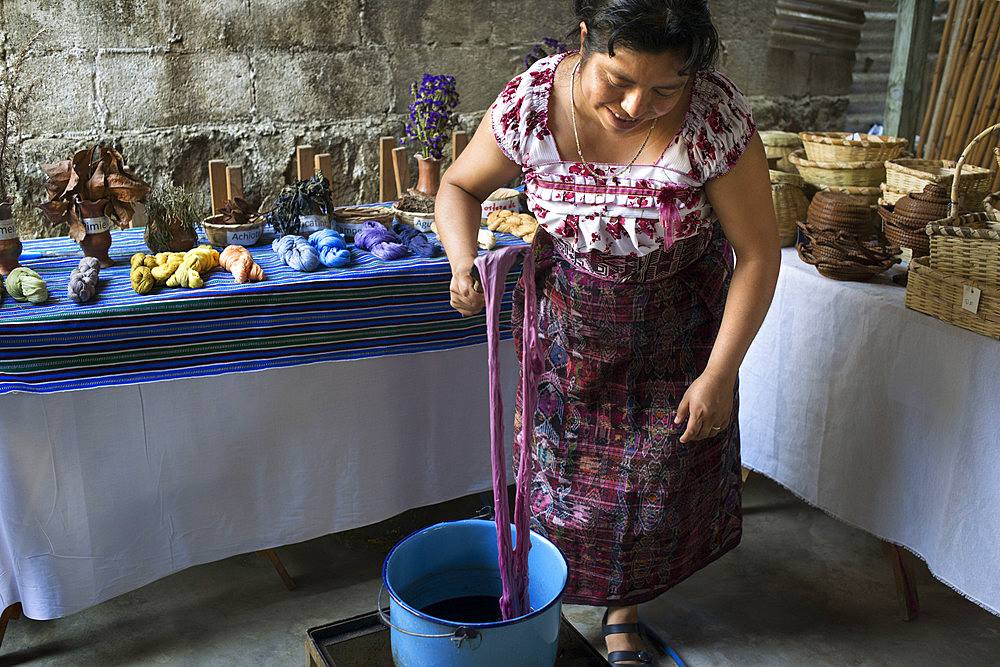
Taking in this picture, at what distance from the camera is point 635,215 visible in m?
1.67

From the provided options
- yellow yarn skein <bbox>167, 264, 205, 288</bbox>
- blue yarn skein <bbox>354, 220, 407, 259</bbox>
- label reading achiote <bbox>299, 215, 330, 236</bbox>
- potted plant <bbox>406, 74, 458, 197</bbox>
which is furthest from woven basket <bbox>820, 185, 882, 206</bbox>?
yellow yarn skein <bbox>167, 264, 205, 288</bbox>

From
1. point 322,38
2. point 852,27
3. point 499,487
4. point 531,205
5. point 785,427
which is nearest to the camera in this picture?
point 499,487

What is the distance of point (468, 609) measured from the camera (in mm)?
1718

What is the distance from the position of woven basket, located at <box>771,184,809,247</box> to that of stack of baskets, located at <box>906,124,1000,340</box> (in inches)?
21.0

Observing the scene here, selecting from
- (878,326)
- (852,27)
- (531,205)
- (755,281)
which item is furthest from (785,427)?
(852,27)

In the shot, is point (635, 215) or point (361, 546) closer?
point (635, 215)

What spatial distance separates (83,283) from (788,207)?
203cm

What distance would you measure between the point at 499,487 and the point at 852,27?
12.4ft

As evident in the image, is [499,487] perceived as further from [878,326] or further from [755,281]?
[878,326]

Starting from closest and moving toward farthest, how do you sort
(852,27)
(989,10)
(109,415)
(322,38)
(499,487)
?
(499,487), (109,415), (322,38), (989,10), (852,27)

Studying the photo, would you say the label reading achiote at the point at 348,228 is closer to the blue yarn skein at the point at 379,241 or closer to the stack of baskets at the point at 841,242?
the blue yarn skein at the point at 379,241

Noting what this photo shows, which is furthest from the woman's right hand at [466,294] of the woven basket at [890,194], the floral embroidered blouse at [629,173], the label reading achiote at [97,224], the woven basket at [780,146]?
the woven basket at [780,146]

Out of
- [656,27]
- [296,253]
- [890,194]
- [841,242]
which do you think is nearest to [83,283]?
[296,253]

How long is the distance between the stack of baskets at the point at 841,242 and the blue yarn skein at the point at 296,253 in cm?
143
